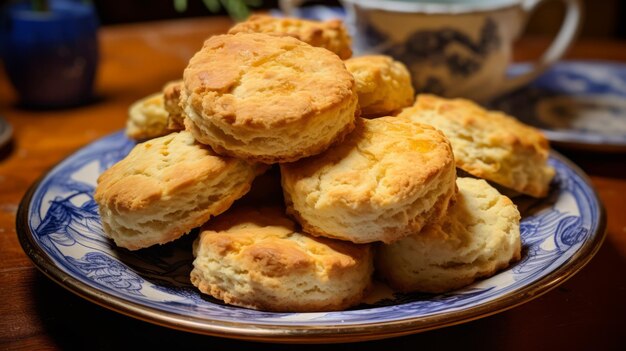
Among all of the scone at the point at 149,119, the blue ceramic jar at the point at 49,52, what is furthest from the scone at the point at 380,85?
A: the blue ceramic jar at the point at 49,52

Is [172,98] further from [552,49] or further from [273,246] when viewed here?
[552,49]

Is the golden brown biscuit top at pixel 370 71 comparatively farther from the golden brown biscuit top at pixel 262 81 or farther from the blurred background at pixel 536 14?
the blurred background at pixel 536 14

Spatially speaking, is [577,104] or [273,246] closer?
[273,246]

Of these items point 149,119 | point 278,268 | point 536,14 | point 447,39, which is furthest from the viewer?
point 536,14

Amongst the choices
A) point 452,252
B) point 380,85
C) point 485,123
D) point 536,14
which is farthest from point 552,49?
point 536,14

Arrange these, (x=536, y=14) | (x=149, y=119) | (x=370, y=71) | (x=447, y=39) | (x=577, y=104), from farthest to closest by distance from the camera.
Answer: (x=536, y=14) < (x=577, y=104) < (x=447, y=39) < (x=149, y=119) < (x=370, y=71)

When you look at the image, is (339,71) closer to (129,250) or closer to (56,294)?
(129,250)
